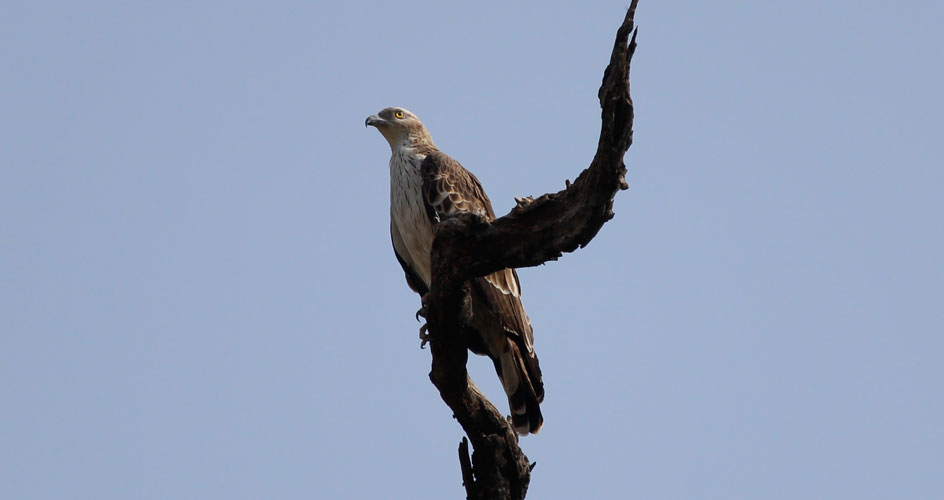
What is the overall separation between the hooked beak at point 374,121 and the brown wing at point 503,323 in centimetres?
129

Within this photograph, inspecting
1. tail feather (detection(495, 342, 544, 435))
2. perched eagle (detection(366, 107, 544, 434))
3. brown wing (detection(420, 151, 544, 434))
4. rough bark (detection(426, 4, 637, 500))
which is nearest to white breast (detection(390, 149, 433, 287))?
perched eagle (detection(366, 107, 544, 434))

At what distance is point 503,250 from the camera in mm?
5152

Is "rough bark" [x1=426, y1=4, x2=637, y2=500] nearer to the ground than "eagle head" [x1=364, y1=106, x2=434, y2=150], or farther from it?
nearer to the ground

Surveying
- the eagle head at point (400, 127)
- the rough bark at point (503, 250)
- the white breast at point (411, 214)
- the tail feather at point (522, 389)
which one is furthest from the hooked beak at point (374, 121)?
the rough bark at point (503, 250)

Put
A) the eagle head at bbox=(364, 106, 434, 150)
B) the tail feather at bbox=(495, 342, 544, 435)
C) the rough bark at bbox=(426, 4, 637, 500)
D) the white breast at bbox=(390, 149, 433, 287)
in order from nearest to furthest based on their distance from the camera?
the rough bark at bbox=(426, 4, 637, 500)
the tail feather at bbox=(495, 342, 544, 435)
the white breast at bbox=(390, 149, 433, 287)
the eagle head at bbox=(364, 106, 434, 150)

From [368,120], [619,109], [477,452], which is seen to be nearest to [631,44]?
[619,109]

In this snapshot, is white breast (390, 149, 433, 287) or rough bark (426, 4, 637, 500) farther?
white breast (390, 149, 433, 287)

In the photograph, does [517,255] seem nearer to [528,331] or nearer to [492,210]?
[528,331]

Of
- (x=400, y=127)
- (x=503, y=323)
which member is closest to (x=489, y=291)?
(x=503, y=323)

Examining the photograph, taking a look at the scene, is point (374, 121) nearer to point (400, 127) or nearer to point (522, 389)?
point (400, 127)

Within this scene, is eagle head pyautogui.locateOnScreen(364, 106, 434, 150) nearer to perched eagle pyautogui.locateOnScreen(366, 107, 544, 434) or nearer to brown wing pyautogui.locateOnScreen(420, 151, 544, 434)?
perched eagle pyautogui.locateOnScreen(366, 107, 544, 434)

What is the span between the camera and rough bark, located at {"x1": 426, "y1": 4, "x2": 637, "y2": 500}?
454 cm

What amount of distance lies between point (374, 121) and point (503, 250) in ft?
12.2

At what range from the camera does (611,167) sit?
4594 millimetres
